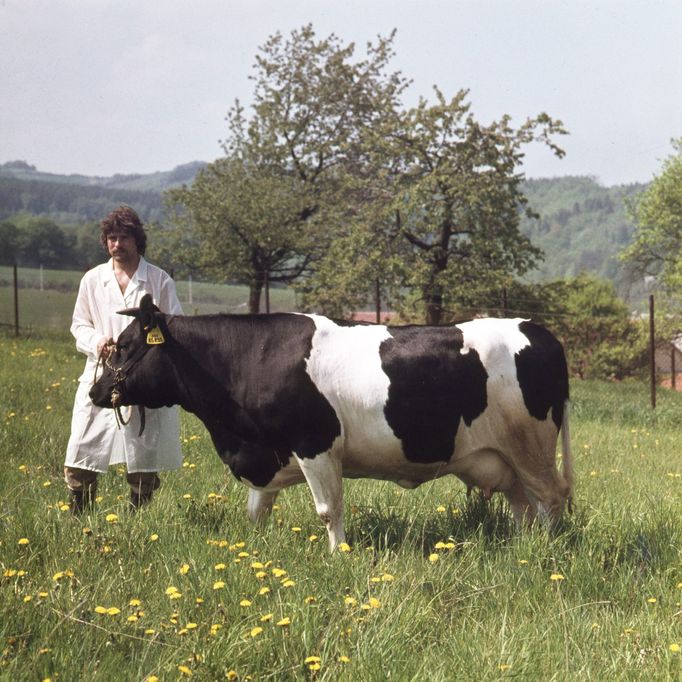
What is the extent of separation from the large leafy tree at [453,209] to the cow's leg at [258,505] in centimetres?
1693

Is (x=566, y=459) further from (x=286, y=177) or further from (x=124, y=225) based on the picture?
(x=286, y=177)

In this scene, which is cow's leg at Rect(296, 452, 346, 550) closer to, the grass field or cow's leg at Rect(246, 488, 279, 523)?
the grass field

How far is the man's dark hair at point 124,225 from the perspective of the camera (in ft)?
20.8

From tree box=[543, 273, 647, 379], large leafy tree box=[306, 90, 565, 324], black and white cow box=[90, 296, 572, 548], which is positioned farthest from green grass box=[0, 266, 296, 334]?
black and white cow box=[90, 296, 572, 548]

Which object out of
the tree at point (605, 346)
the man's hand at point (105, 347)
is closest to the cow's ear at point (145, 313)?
the man's hand at point (105, 347)

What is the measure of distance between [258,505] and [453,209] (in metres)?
18.6

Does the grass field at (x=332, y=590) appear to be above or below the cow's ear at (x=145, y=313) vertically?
below

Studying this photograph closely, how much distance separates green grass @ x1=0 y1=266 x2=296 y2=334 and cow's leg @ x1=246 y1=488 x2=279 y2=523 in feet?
57.4

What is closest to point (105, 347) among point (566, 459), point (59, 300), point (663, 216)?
point (566, 459)

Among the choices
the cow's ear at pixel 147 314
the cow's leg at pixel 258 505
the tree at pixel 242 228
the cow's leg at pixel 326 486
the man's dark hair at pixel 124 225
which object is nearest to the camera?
the cow's leg at pixel 326 486

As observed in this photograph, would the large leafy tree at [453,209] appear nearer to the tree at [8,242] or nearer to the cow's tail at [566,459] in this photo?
the cow's tail at [566,459]

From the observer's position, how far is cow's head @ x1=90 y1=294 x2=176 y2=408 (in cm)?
599

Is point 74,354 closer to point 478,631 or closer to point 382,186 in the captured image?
point 382,186

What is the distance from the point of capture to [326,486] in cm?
557
